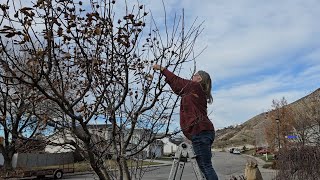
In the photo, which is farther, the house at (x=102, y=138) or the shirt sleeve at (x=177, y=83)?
the shirt sleeve at (x=177, y=83)

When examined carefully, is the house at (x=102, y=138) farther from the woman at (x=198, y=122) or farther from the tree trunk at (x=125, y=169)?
the woman at (x=198, y=122)

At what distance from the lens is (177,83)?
371cm

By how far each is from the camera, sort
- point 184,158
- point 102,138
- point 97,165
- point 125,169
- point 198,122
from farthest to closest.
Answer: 1. point 184,158
2. point 198,122
3. point 125,169
4. point 102,138
5. point 97,165

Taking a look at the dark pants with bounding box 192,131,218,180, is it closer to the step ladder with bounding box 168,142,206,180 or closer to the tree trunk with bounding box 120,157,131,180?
the step ladder with bounding box 168,142,206,180

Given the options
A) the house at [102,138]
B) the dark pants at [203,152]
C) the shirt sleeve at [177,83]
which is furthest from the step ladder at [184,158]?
the shirt sleeve at [177,83]

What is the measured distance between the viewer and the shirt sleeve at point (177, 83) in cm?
359

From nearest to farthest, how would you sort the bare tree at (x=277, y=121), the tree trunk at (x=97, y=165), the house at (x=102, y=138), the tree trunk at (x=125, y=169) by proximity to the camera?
the tree trunk at (x=97, y=165) < the house at (x=102, y=138) < the tree trunk at (x=125, y=169) < the bare tree at (x=277, y=121)

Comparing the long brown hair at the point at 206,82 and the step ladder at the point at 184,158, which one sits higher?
the long brown hair at the point at 206,82

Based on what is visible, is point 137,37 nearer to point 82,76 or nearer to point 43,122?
point 82,76

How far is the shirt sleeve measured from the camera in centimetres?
359

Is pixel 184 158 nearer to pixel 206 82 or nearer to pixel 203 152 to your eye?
pixel 203 152

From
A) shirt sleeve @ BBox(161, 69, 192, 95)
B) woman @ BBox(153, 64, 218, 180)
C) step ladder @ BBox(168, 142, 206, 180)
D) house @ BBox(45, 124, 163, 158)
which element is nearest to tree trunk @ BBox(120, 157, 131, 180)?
house @ BBox(45, 124, 163, 158)

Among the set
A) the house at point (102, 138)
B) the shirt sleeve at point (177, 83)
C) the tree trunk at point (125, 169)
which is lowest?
the tree trunk at point (125, 169)

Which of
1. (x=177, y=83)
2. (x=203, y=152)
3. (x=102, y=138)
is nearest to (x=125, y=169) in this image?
(x=102, y=138)
